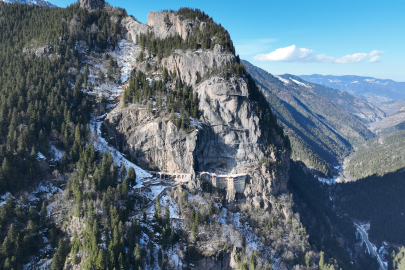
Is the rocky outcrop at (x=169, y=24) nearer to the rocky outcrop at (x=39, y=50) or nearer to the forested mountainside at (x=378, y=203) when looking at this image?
the rocky outcrop at (x=39, y=50)

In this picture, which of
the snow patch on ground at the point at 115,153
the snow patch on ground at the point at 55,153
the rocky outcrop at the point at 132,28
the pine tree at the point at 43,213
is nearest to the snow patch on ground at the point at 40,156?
the snow patch on ground at the point at 55,153

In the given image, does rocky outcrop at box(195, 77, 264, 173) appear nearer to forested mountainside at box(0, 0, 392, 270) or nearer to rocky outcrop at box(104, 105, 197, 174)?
forested mountainside at box(0, 0, 392, 270)

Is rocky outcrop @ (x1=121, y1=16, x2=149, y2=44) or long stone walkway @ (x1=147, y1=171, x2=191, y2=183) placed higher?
rocky outcrop @ (x1=121, y1=16, x2=149, y2=44)

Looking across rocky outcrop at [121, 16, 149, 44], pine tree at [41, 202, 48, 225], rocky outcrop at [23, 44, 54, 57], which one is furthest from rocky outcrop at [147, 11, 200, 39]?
pine tree at [41, 202, 48, 225]

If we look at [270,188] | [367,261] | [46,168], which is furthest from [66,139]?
[367,261]

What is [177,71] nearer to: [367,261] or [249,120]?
[249,120]

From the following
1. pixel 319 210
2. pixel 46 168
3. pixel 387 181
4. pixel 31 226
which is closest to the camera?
pixel 31 226
